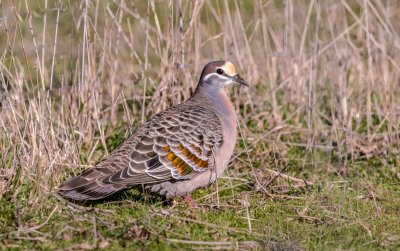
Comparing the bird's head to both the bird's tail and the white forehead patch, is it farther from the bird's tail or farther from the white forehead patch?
the bird's tail

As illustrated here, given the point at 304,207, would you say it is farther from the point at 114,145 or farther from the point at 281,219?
the point at 114,145

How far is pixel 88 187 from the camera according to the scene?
6273mm

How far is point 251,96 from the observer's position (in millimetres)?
8844

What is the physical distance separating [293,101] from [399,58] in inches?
51.6

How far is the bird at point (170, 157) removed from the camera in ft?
20.8

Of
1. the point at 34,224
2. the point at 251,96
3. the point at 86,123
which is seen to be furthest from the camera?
the point at 251,96

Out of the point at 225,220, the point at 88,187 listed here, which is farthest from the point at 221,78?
the point at 88,187

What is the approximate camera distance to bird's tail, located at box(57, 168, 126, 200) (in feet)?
20.4

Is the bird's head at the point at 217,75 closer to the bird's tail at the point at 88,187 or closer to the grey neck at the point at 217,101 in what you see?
the grey neck at the point at 217,101

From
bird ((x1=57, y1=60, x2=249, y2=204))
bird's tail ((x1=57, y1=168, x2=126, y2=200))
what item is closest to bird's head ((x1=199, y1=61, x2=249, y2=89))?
bird ((x1=57, y1=60, x2=249, y2=204))

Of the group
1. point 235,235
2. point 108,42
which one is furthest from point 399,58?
point 235,235

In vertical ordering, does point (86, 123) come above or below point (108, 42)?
below

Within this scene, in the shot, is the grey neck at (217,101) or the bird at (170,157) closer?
the bird at (170,157)

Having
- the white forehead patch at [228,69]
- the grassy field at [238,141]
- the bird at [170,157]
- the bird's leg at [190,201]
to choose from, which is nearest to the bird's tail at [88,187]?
the bird at [170,157]
